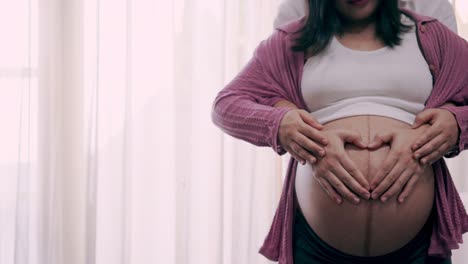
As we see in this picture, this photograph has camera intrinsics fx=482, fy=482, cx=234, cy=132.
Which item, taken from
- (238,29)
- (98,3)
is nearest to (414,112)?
(238,29)

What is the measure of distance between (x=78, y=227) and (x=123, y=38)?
2.19 feet

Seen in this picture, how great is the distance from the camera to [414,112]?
942 millimetres

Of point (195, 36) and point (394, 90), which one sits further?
point (195, 36)

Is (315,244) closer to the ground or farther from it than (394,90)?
closer to the ground

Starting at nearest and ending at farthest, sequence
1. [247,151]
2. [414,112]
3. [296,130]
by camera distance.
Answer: [296,130], [414,112], [247,151]

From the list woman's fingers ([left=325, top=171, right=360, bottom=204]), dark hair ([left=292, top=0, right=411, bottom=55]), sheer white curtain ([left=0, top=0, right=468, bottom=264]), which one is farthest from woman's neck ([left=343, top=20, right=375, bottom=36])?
sheer white curtain ([left=0, top=0, right=468, bottom=264])

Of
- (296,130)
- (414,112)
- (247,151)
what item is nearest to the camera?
(296,130)

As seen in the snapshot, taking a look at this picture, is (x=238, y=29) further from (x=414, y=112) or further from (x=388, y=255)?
(x=388, y=255)

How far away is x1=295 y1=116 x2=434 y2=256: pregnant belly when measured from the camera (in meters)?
0.85

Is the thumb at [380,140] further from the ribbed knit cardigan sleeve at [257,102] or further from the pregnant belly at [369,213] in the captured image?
the ribbed knit cardigan sleeve at [257,102]

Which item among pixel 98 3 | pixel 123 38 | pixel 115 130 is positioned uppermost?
pixel 98 3

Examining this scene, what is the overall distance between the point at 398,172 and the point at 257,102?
0.31m

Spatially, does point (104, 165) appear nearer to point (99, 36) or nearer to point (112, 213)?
point (112, 213)

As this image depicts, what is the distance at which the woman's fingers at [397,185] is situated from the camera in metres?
0.82
